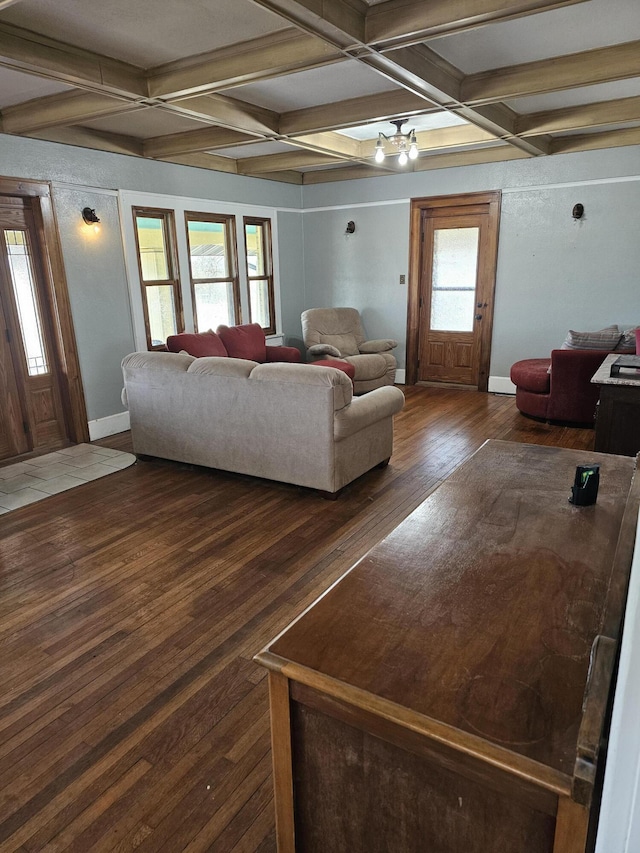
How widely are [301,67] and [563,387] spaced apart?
368 cm

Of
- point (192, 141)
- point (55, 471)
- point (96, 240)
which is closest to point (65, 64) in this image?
point (192, 141)

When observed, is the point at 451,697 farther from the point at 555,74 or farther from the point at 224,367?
the point at 555,74

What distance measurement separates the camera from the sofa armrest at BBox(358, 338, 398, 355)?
22.7 ft

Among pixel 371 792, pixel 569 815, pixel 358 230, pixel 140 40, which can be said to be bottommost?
pixel 371 792

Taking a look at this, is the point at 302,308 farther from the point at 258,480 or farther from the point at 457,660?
the point at 457,660

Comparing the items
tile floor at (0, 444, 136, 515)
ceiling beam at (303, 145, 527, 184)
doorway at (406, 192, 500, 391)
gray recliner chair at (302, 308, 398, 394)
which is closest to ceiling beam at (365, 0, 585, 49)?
tile floor at (0, 444, 136, 515)

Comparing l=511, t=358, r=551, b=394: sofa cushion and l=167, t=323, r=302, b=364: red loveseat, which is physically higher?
l=167, t=323, r=302, b=364: red loveseat

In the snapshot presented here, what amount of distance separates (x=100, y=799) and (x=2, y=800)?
0.30 metres

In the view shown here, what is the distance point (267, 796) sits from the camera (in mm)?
1677

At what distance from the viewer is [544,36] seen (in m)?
3.12

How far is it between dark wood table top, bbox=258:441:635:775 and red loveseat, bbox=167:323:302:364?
4059 mm

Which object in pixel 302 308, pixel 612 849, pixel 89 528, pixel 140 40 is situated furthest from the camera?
pixel 302 308

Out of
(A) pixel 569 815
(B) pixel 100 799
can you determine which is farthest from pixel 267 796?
(A) pixel 569 815

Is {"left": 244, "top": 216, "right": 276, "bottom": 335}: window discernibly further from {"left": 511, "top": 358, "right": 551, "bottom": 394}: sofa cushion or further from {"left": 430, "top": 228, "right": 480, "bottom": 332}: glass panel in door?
{"left": 511, "top": 358, "right": 551, "bottom": 394}: sofa cushion
